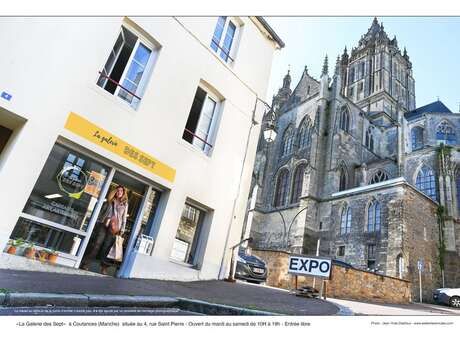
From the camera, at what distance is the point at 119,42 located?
509cm

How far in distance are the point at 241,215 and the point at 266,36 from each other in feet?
17.2

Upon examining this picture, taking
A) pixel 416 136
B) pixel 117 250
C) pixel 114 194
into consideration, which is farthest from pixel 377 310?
pixel 416 136

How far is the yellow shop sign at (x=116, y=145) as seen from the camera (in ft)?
13.5

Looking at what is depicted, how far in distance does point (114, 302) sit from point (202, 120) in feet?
14.3

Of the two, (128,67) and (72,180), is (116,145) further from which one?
(128,67)

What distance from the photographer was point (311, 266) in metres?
6.25

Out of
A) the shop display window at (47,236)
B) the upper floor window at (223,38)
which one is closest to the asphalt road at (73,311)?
the shop display window at (47,236)

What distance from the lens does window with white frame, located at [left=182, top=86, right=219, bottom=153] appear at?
20.1 feet

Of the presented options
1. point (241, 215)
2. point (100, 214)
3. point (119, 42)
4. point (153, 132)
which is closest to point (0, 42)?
point (119, 42)

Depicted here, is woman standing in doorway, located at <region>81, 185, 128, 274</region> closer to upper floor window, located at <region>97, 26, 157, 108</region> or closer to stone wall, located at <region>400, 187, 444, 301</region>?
upper floor window, located at <region>97, 26, 157, 108</region>

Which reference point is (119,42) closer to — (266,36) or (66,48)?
(66,48)

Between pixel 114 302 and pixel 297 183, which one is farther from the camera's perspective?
pixel 297 183

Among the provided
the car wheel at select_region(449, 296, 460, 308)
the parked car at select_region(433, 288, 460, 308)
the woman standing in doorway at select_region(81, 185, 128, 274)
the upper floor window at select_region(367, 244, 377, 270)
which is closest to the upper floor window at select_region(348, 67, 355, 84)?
the upper floor window at select_region(367, 244, 377, 270)

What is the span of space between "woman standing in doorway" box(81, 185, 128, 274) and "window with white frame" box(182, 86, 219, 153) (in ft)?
6.37
